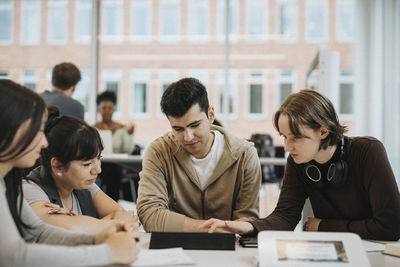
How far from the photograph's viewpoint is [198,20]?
20.6ft

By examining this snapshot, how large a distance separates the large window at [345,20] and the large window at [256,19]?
0.95 meters

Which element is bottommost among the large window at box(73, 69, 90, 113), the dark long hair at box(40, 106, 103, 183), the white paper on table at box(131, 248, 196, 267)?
the white paper on table at box(131, 248, 196, 267)

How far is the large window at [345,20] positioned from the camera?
5.92m

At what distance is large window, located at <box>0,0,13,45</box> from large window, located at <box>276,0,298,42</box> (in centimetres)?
367

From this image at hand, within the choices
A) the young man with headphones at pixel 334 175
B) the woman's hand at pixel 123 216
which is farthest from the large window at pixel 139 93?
the young man with headphones at pixel 334 175

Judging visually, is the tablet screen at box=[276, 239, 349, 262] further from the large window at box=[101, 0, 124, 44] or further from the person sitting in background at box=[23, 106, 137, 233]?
the large window at box=[101, 0, 124, 44]

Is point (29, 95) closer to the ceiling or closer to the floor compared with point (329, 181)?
closer to the ceiling

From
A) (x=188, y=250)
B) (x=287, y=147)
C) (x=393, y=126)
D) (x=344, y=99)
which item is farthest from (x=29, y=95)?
(x=344, y=99)

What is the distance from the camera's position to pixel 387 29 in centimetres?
500

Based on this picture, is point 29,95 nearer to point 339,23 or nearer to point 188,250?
point 188,250

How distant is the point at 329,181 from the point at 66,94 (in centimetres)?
258

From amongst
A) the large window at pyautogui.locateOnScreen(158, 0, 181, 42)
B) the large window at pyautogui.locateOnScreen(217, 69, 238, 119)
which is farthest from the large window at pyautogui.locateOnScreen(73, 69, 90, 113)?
the large window at pyautogui.locateOnScreen(217, 69, 238, 119)

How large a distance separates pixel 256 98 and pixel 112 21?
7.51ft

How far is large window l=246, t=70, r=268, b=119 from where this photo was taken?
6.32 m
